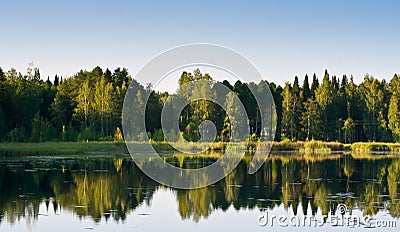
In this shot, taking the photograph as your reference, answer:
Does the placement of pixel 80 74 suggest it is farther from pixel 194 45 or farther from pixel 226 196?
pixel 226 196

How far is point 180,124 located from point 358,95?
24351 millimetres

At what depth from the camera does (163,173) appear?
96.3 ft

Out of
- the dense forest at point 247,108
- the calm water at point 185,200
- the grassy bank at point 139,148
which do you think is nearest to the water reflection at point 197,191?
the calm water at point 185,200

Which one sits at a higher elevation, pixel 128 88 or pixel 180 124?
pixel 128 88

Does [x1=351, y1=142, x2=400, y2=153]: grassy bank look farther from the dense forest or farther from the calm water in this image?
the calm water

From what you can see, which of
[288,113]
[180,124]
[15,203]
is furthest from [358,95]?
[15,203]

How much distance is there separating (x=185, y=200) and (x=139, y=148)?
33.5 meters

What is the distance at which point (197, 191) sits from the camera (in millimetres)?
22172

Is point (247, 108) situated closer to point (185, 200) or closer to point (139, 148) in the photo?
point (139, 148)

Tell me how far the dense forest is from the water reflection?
26356 millimetres

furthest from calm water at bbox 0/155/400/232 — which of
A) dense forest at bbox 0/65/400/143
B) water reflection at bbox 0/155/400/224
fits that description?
dense forest at bbox 0/65/400/143

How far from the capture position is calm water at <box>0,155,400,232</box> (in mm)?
15297

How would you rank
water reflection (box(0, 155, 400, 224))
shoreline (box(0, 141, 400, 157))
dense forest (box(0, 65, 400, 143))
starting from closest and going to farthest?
water reflection (box(0, 155, 400, 224))
shoreline (box(0, 141, 400, 157))
dense forest (box(0, 65, 400, 143))

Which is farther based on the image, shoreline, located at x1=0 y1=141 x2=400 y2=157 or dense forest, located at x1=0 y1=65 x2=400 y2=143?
dense forest, located at x1=0 y1=65 x2=400 y2=143
